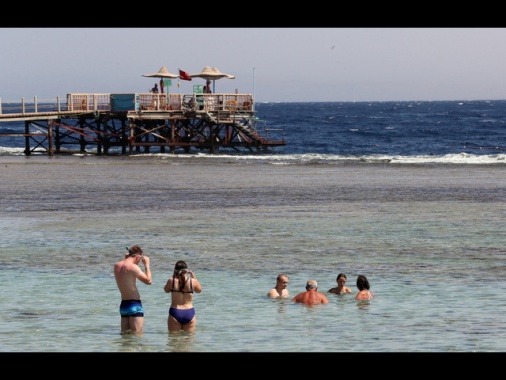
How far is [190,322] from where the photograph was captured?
11875mm

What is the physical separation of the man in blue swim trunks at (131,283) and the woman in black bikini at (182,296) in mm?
342

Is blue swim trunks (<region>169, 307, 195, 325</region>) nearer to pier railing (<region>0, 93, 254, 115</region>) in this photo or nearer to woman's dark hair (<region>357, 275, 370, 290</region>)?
woman's dark hair (<region>357, 275, 370, 290</region>)

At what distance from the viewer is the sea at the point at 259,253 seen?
39.4 feet

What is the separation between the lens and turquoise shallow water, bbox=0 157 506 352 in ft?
39.3

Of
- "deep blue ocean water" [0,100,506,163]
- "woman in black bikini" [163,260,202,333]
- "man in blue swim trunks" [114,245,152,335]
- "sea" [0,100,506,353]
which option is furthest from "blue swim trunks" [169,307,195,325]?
"deep blue ocean water" [0,100,506,163]

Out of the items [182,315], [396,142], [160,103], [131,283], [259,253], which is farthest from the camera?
[396,142]

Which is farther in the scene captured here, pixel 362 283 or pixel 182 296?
pixel 362 283

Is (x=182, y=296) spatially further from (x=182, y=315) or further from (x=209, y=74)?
(x=209, y=74)

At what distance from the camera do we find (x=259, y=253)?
19.4m

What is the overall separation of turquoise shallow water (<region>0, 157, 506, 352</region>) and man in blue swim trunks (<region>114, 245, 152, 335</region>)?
0.20 m

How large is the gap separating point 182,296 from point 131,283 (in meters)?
0.72

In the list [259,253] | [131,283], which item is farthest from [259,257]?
[131,283]
